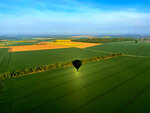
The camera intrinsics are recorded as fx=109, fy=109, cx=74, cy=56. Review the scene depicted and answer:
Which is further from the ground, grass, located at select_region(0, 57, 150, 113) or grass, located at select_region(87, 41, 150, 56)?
grass, located at select_region(87, 41, 150, 56)

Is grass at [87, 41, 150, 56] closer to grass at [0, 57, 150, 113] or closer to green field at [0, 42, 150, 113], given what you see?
grass at [0, 57, 150, 113]

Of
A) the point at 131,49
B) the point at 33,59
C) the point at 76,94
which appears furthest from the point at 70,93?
the point at 131,49

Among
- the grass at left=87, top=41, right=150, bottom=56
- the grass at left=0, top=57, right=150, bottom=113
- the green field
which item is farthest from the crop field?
the grass at left=87, top=41, right=150, bottom=56

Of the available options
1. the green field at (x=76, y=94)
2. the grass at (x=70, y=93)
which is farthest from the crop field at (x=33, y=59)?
the grass at (x=70, y=93)

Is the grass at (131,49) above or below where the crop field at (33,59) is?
above

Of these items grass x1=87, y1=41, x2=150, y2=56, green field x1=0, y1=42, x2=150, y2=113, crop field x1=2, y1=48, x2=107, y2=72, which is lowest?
green field x1=0, y1=42, x2=150, y2=113

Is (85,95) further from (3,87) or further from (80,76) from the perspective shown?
(3,87)

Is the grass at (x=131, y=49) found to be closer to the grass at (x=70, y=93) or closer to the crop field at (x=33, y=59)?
the crop field at (x=33, y=59)

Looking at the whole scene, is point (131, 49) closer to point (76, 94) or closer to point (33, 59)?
point (33, 59)
